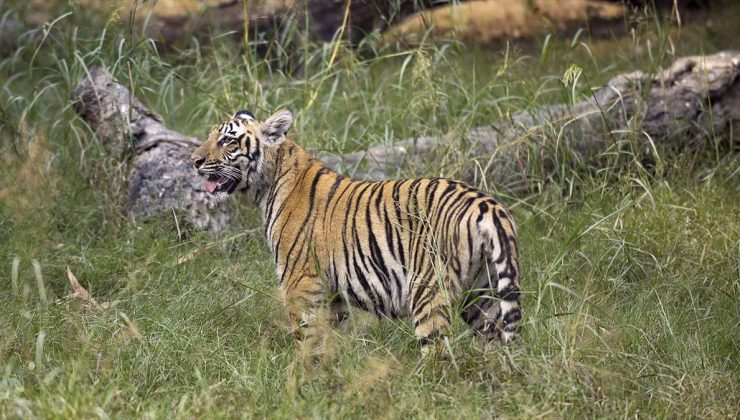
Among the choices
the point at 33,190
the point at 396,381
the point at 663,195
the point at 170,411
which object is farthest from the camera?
the point at 33,190

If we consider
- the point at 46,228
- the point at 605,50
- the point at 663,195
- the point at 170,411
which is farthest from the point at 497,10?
the point at 170,411

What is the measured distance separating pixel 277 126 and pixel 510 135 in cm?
208

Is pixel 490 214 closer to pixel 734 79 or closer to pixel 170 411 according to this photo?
pixel 170 411

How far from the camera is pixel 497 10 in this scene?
40.2ft

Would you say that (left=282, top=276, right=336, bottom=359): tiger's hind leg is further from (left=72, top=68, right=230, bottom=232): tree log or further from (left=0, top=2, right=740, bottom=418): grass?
(left=72, top=68, right=230, bottom=232): tree log

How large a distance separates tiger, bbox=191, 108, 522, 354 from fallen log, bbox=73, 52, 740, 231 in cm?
137

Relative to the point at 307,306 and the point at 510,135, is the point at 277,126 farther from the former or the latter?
the point at 510,135

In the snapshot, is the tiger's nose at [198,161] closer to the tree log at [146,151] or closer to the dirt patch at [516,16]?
the tree log at [146,151]

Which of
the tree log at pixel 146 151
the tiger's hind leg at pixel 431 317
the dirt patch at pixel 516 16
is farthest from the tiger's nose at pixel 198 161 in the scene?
the dirt patch at pixel 516 16

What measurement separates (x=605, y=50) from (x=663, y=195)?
13.2 feet

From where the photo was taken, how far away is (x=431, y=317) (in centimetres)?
471

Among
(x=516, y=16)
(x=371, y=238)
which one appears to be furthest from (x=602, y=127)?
(x=516, y=16)

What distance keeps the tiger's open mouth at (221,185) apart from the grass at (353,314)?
0.56m

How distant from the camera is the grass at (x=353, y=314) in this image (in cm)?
442
